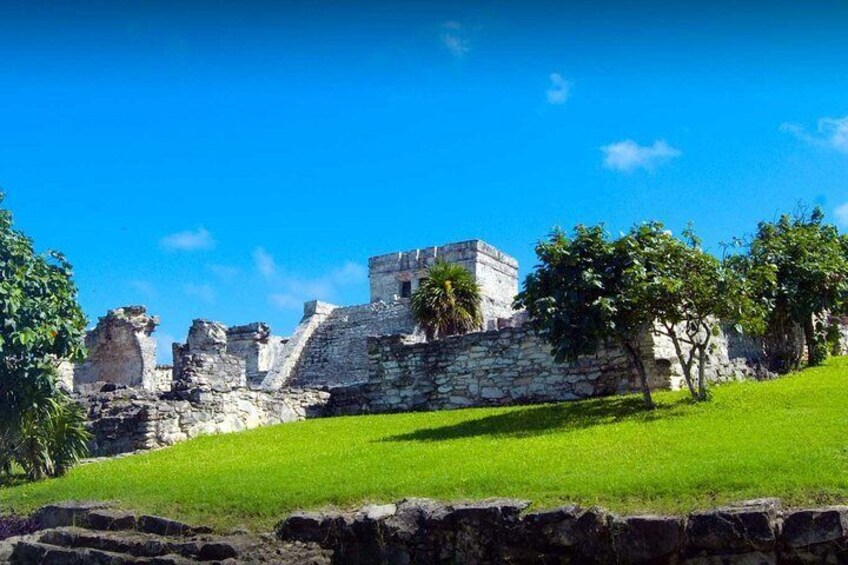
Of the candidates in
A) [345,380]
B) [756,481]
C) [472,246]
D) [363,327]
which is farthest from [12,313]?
[472,246]

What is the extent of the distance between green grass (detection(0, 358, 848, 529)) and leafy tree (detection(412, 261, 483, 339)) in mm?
9324

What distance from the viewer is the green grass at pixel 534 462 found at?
7664mm

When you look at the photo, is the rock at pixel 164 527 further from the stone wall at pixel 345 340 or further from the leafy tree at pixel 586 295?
the stone wall at pixel 345 340

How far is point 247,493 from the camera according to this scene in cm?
934

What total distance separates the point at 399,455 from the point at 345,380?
13975mm

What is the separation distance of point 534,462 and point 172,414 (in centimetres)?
788

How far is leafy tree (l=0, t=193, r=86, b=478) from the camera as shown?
11438mm

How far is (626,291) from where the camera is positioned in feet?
40.9

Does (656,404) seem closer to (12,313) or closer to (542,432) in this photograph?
(542,432)

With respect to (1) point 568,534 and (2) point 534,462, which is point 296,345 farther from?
(1) point 568,534

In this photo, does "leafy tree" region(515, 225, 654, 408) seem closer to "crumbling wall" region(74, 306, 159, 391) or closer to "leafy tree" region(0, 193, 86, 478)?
"leafy tree" region(0, 193, 86, 478)

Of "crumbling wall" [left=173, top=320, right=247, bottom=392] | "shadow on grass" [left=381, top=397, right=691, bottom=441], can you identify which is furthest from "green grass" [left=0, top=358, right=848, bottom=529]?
"crumbling wall" [left=173, top=320, right=247, bottom=392]

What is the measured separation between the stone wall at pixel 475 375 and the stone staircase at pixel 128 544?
826cm

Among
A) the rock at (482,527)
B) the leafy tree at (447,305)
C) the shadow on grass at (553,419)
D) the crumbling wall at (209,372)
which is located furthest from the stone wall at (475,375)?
the rock at (482,527)
